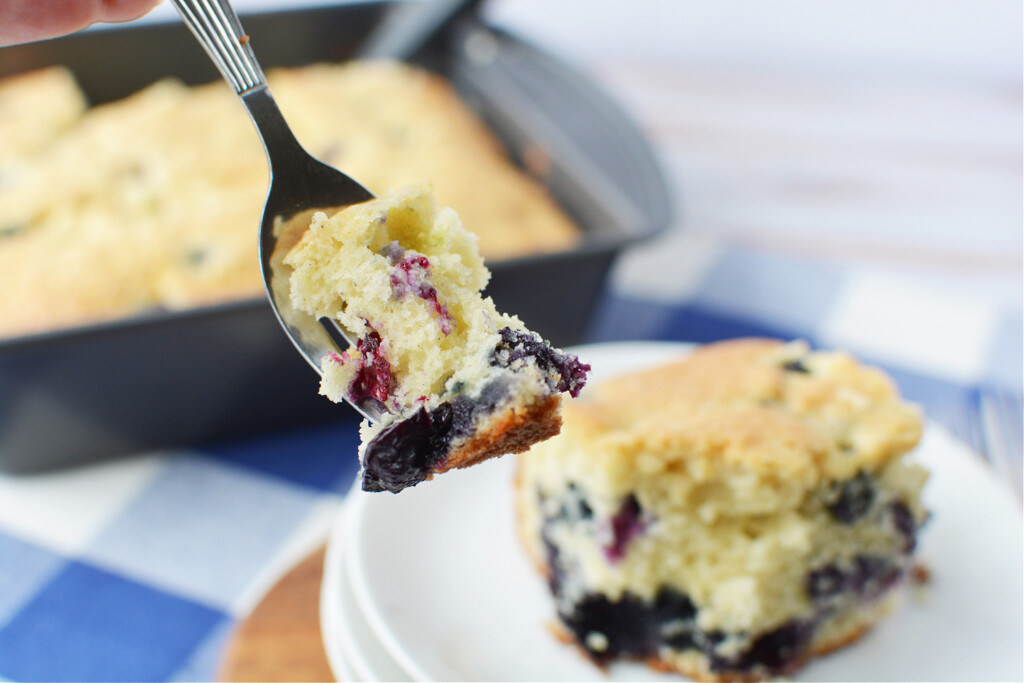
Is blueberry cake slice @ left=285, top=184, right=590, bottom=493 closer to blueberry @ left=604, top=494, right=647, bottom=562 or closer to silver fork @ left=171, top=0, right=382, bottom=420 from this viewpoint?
silver fork @ left=171, top=0, right=382, bottom=420

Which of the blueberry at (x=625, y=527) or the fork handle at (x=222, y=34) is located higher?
the fork handle at (x=222, y=34)

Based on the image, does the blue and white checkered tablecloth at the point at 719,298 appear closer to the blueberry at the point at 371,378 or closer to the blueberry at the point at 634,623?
the blueberry at the point at 634,623

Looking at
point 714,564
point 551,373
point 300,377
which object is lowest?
point 300,377

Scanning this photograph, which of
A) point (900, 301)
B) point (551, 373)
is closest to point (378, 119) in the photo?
point (900, 301)

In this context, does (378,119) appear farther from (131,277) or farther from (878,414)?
(878,414)

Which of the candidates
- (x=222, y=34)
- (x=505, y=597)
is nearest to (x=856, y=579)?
(x=505, y=597)

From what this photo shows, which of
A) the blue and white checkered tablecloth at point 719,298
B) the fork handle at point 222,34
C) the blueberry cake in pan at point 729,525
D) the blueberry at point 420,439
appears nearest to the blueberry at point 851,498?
the blueberry cake in pan at point 729,525

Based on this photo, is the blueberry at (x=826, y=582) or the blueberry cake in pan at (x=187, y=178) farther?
the blueberry cake in pan at (x=187, y=178)
